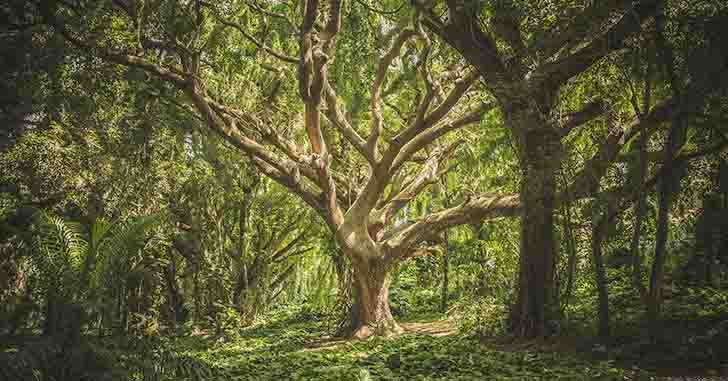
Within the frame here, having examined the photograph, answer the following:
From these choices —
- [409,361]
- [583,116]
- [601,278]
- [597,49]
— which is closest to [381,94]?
[583,116]

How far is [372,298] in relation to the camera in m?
10.2

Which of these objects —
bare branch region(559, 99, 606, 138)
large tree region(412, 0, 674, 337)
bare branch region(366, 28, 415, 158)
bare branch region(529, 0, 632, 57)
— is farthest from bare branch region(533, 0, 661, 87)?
bare branch region(366, 28, 415, 158)

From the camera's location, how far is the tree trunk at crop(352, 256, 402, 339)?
9.98 metres

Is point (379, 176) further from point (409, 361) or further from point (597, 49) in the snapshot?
point (597, 49)

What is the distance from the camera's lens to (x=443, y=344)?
315 inches

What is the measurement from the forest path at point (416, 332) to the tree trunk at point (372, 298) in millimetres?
322

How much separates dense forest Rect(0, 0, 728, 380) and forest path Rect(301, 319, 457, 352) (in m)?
0.14

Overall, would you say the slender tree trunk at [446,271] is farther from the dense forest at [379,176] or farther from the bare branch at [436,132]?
the bare branch at [436,132]

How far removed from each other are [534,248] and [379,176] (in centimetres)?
302

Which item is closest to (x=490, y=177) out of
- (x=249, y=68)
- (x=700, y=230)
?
(x=700, y=230)

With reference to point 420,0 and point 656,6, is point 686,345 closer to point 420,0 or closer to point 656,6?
point 656,6

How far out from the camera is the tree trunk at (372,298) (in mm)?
9977

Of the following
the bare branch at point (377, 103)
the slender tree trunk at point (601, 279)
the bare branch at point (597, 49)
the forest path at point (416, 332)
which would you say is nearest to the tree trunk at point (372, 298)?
the forest path at point (416, 332)

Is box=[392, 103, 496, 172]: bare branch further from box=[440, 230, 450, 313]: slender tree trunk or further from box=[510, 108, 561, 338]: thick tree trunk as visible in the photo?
box=[440, 230, 450, 313]: slender tree trunk
